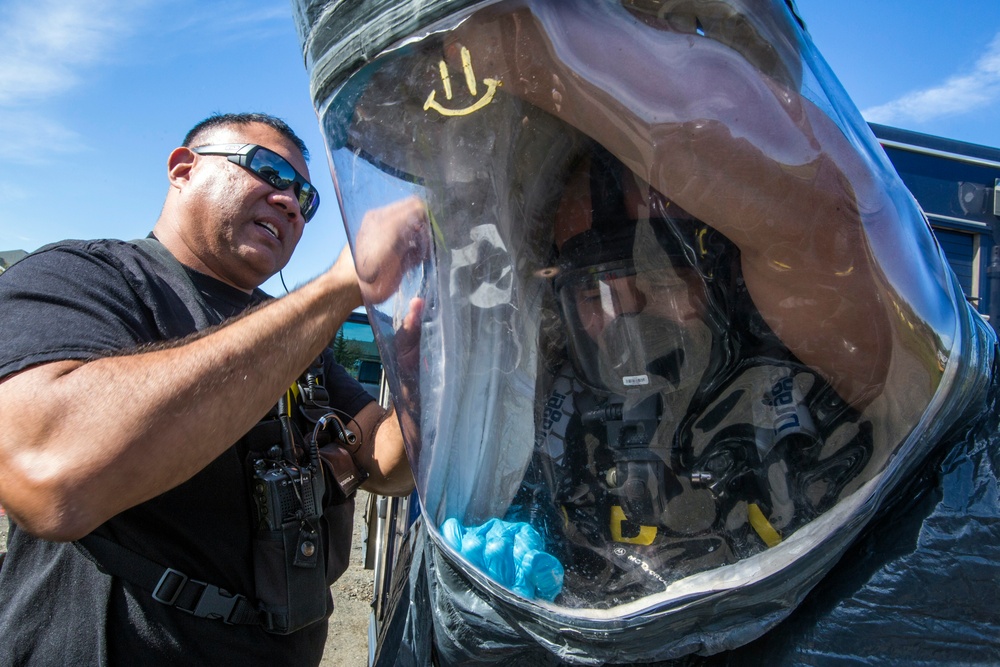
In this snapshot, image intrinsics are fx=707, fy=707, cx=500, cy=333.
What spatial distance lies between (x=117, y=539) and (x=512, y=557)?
35.1 inches

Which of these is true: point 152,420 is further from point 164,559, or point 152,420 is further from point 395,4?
point 395,4

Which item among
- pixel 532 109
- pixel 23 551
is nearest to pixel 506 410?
pixel 532 109

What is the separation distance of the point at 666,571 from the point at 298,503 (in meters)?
0.94

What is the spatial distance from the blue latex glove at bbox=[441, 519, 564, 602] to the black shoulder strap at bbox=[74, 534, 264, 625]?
0.70 meters

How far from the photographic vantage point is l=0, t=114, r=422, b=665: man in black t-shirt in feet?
3.95

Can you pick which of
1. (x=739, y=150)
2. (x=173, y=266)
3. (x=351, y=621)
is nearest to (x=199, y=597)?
(x=173, y=266)

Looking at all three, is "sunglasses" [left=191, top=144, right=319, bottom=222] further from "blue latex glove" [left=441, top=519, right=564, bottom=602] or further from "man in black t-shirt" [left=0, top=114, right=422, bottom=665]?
"blue latex glove" [left=441, top=519, right=564, bottom=602]

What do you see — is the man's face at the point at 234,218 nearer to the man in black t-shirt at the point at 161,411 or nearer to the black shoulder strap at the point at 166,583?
the man in black t-shirt at the point at 161,411

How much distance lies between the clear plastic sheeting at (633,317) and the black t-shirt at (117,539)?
1.63 ft

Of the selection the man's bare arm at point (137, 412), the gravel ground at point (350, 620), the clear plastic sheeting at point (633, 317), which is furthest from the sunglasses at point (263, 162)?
the gravel ground at point (350, 620)

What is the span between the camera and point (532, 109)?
3.81 feet

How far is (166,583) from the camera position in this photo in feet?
4.90

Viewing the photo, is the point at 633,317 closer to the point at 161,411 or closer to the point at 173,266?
the point at 161,411

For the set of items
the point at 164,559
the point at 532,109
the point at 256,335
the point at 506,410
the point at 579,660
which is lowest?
the point at 164,559
